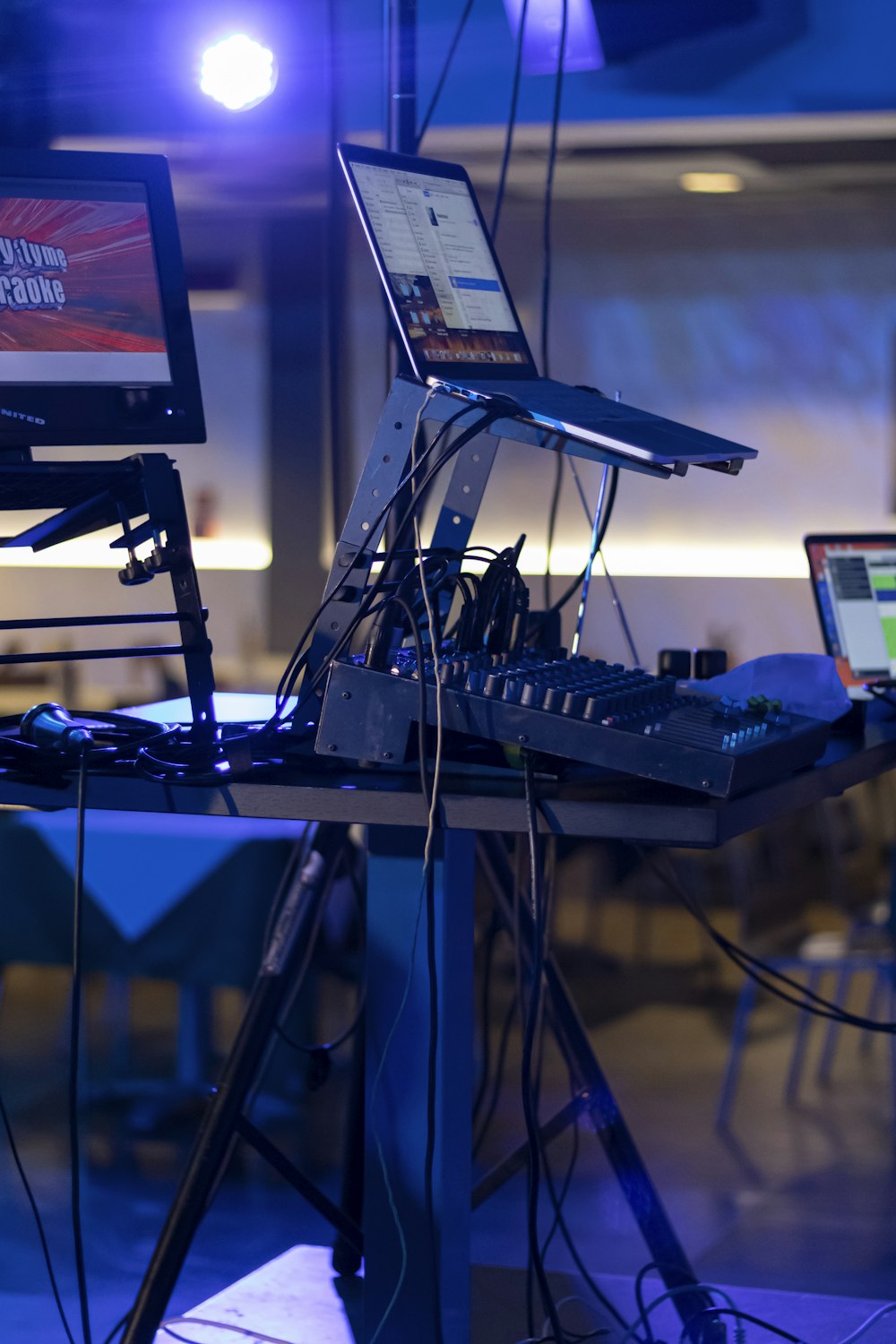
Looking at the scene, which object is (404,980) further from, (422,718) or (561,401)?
(561,401)

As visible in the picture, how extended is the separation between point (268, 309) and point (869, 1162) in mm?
3465

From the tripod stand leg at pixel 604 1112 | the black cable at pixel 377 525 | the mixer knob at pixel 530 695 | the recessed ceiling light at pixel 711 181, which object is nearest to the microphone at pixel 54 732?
the black cable at pixel 377 525

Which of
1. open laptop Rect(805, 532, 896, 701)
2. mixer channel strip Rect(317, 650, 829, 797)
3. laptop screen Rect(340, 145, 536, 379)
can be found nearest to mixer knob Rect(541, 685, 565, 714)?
mixer channel strip Rect(317, 650, 829, 797)

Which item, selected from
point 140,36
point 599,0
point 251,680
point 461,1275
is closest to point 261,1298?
point 461,1275

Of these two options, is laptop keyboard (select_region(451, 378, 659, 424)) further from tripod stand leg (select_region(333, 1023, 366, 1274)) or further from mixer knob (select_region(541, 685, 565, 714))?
tripod stand leg (select_region(333, 1023, 366, 1274))

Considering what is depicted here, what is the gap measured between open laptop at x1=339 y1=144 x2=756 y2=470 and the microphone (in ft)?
1.42

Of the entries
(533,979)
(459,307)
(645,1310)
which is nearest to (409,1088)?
(533,979)

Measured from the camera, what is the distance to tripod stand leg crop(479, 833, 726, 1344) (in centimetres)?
174

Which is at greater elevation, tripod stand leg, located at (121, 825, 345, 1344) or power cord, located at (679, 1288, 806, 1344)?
tripod stand leg, located at (121, 825, 345, 1344)

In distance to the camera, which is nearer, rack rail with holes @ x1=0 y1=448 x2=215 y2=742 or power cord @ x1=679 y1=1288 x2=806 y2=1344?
rack rail with holes @ x1=0 y1=448 x2=215 y2=742

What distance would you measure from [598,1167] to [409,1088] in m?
1.79

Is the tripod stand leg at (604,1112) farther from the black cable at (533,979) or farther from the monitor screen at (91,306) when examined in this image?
the monitor screen at (91,306)

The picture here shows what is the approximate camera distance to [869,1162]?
2871 millimetres

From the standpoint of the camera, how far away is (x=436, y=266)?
1.40 metres
